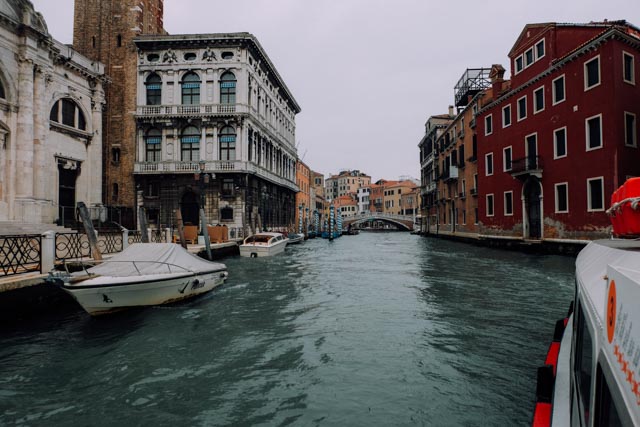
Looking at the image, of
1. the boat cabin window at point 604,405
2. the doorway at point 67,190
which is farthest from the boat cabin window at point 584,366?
the doorway at point 67,190

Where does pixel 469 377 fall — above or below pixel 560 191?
below

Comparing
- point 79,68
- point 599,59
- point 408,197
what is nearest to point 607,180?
point 599,59

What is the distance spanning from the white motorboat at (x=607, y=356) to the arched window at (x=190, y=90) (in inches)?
1078

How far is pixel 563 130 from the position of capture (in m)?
17.8

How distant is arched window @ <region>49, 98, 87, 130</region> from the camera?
19250 mm

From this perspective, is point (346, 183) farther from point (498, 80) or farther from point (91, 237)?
point (91, 237)

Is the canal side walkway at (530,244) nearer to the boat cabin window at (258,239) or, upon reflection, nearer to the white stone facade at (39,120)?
the boat cabin window at (258,239)

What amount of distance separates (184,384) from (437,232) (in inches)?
1515

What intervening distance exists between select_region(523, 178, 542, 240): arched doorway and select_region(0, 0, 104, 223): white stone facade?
924 inches

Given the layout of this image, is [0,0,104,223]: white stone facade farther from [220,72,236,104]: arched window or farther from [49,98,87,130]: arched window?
[220,72,236,104]: arched window

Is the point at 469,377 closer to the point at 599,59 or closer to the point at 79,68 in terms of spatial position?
the point at 599,59

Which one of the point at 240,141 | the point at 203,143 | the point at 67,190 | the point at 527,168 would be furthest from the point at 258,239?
the point at 527,168

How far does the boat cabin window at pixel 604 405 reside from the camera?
4.67 ft

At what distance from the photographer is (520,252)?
65.7 ft
